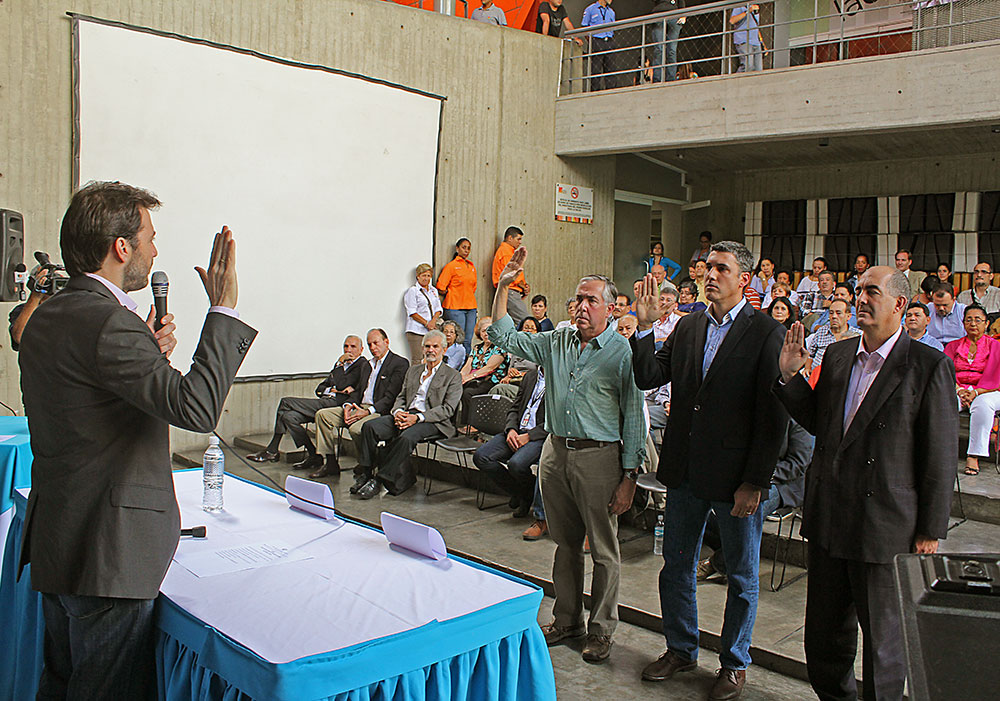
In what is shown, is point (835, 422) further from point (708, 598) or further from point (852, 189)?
point (852, 189)

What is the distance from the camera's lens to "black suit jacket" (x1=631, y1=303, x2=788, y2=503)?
2.91 m

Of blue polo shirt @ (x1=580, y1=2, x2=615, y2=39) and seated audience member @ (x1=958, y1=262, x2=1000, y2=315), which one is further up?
blue polo shirt @ (x1=580, y1=2, x2=615, y2=39)

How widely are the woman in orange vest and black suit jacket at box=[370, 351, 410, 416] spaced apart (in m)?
2.32

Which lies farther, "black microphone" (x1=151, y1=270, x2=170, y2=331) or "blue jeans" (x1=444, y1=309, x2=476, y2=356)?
"blue jeans" (x1=444, y1=309, x2=476, y2=356)

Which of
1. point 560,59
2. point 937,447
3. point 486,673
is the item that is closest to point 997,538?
point 937,447

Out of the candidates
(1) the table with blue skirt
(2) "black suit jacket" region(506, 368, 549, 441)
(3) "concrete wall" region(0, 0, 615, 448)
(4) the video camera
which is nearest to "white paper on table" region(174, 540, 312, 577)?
(1) the table with blue skirt

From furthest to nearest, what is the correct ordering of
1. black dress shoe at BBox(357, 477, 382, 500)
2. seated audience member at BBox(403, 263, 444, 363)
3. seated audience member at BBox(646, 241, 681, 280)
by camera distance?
seated audience member at BBox(646, 241, 681, 280) < seated audience member at BBox(403, 263, 444, 363) < black dress shoe at BBox(357, 477, 382, 500)

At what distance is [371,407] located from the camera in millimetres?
6949

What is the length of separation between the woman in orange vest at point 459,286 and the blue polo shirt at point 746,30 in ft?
12.3

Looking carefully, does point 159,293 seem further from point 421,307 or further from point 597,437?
point 421,307

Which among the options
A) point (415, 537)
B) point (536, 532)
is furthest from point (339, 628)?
point (536, 532)

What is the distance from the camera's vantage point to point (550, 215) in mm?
10211

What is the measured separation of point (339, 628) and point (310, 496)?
907mm

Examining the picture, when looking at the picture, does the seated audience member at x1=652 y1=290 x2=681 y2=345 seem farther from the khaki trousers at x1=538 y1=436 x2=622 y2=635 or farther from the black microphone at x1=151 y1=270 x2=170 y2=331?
the black microphone at x1=151 y1=270 x2=170 y2=331
